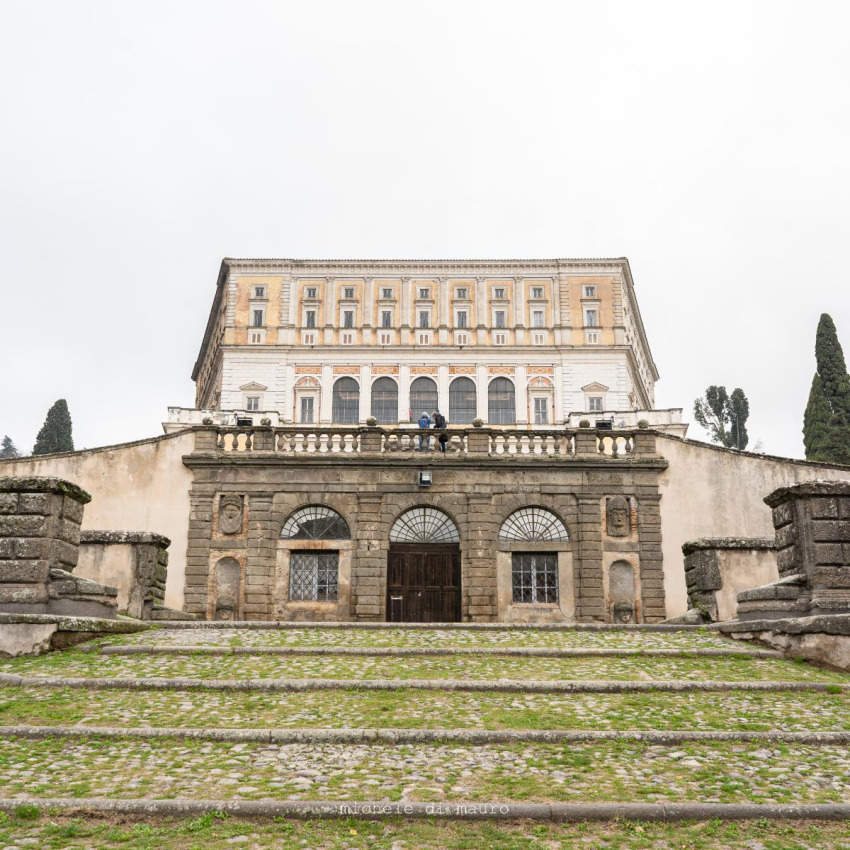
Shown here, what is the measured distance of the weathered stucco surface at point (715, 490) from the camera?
22.8 meters

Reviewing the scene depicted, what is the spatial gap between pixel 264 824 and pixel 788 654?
8064mm

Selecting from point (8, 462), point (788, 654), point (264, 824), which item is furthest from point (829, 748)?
point (8, 462)

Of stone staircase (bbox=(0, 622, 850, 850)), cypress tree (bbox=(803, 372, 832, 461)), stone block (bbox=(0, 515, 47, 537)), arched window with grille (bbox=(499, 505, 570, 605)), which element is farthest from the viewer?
cypress tree (bbox=(803, 372, 832, 461))

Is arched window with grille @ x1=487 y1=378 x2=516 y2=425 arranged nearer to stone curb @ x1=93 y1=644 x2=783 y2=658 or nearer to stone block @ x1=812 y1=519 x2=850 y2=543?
stone block @ x1=812 y1=519 x2=850 y2=543

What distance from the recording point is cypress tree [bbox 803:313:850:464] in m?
43.8

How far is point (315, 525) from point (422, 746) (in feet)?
51.5

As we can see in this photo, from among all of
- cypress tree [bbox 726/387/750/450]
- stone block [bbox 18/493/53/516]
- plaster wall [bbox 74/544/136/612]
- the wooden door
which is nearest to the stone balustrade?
the wooden door

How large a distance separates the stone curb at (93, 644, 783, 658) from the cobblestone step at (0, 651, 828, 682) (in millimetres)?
86

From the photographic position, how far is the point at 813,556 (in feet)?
38.9

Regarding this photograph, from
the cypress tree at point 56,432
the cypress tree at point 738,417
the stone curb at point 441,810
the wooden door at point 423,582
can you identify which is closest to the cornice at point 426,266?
the cypress tree at point 56,432

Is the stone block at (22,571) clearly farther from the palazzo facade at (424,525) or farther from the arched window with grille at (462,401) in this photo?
the arched window with grille at (462,401)

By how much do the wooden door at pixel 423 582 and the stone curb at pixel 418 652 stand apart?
10.8 meters

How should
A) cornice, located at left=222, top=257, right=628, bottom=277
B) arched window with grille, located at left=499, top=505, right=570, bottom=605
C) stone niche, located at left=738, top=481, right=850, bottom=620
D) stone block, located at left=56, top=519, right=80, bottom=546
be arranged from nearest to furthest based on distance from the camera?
stone niche, located at left=738, top=481, right=850, bottom=620 < stone block, located at left=56, top=519, right=80, bottom=546 < arched window with grille, located at left=499, top=505, right=570, bottom=605 < cornice, located at left=222, top=257, right=628, bottom=277

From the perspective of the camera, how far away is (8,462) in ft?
78.3
